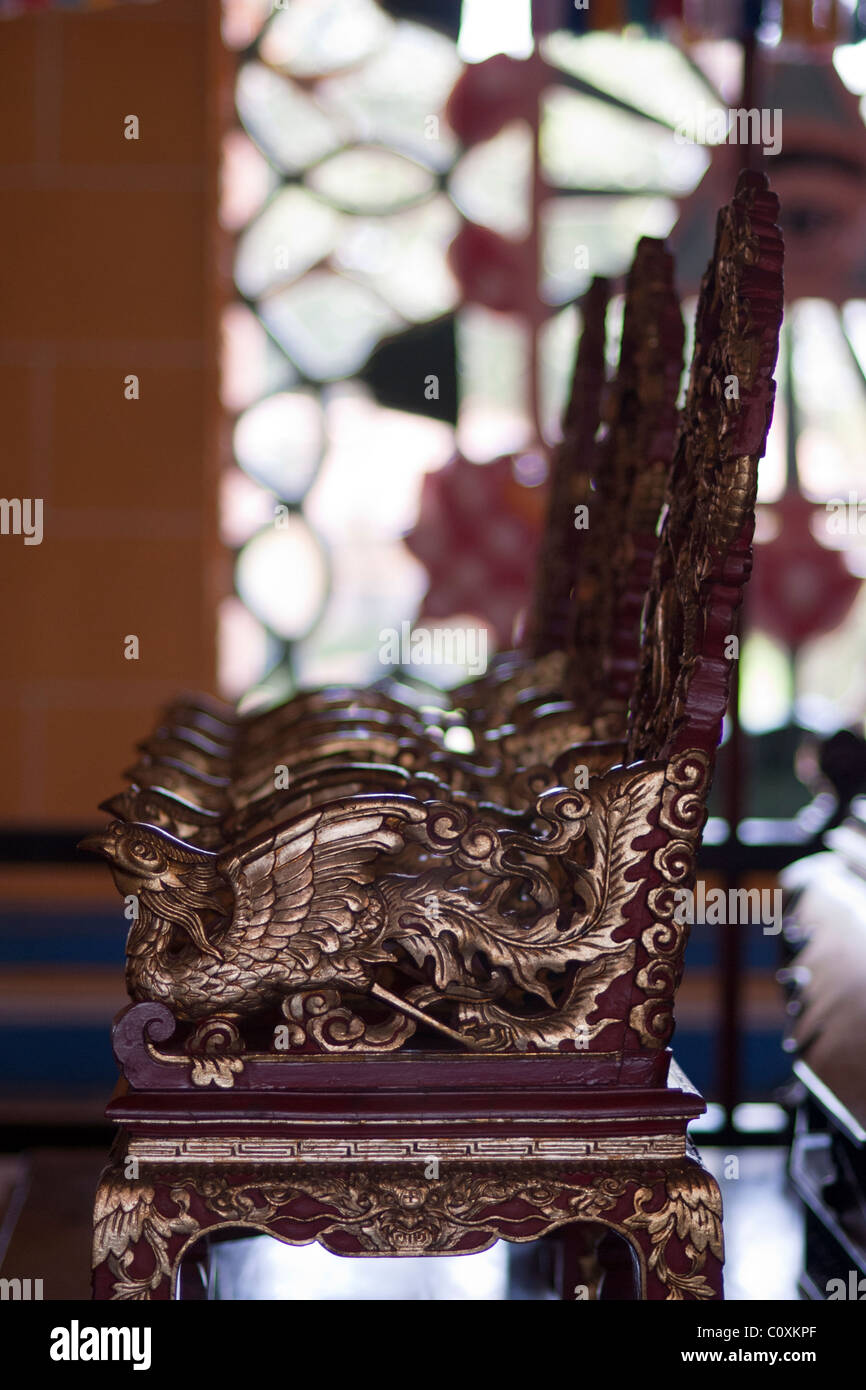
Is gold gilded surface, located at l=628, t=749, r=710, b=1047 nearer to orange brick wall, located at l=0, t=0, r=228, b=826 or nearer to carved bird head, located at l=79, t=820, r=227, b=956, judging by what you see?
carved bird head, located at l=79, t=820, r=227, b=956

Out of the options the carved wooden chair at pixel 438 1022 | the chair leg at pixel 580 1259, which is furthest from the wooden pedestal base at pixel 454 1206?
the chair leg at pixel 580 1259

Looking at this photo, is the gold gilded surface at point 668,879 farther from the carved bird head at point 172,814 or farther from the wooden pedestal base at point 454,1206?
the carved bird head at point 172,814


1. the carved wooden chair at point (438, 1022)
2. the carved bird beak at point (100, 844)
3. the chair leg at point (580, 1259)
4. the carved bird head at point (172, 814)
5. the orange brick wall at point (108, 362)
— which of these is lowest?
the chair leg at point (580, 1259)

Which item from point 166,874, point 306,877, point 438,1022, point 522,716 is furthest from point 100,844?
point 522,716

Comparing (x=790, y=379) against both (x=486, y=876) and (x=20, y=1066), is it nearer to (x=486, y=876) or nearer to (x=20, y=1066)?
(x=20, y=1066)

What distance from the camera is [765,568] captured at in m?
5.45

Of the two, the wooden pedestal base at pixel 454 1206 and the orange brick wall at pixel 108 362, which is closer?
the wooden pedestal base at pixel 454 1206

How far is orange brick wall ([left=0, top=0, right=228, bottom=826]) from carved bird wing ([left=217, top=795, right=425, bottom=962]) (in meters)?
3.91

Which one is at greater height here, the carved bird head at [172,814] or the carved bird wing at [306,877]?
the carved bird head at [172,814]

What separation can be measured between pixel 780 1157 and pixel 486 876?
4.21 ft

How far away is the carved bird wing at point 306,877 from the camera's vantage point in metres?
1.32

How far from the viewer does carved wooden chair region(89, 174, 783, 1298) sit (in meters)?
1.30

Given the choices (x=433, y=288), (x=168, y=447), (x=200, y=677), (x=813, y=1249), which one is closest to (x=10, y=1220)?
(x=813, y=1249)

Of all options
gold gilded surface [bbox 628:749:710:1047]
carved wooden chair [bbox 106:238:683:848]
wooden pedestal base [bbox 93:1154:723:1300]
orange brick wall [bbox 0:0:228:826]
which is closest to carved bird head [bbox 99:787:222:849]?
carved wooden chair [bbox 106:238:683:848]
